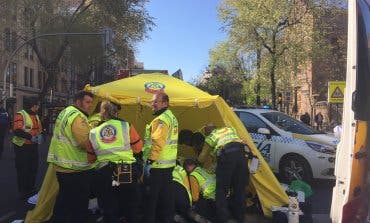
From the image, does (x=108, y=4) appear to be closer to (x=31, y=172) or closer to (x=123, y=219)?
(x=31, y=172)

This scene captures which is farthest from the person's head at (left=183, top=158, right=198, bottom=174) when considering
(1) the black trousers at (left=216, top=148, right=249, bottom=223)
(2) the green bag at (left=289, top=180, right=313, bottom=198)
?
(2) the green bag at (left=289, top=180, right=313, bottom=198)

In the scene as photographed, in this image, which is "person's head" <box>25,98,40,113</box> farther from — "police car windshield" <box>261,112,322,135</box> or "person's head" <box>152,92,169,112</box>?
"police car windshield" <box>261,112,322,135</box>

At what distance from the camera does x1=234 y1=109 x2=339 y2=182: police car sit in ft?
38.8

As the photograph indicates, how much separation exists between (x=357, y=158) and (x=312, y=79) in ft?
181

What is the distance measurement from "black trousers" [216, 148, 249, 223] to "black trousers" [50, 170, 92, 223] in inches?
77.7

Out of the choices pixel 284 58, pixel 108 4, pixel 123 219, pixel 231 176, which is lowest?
pixel 123 219

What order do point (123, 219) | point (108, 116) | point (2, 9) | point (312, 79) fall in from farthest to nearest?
point (312, 79)
point (2, 9)
point (123, 219)
point (108, 116)

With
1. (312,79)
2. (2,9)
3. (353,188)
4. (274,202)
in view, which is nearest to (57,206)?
(274,202)

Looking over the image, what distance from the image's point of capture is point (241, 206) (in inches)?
310

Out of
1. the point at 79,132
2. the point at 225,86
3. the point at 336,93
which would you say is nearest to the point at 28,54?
the point at 225,86

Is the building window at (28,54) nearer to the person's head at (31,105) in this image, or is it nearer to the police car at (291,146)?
the police car at (291,146)

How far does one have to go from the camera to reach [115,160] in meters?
6.45

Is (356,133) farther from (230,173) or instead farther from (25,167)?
(25,167)

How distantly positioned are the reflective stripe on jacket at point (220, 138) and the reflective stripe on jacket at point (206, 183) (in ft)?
1.55
